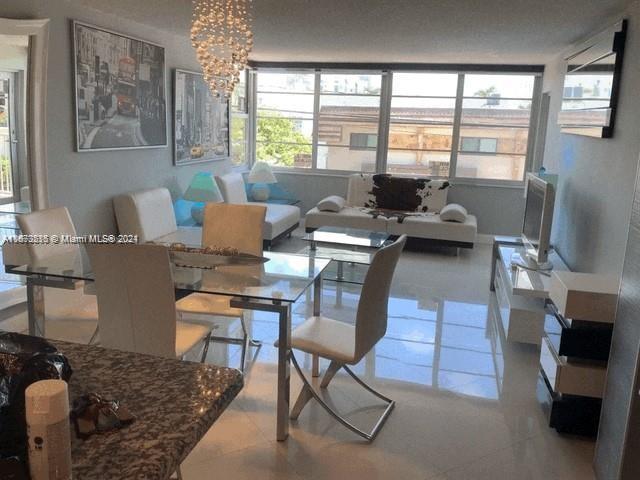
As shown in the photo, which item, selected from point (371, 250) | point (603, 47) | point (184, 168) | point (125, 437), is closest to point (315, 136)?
point (184, 168)

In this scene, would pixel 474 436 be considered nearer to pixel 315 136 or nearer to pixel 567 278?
pixel 567 278

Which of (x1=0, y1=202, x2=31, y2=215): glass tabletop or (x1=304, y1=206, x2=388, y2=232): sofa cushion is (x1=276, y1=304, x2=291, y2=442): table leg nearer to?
(x1=0, y1=202, x2=31, y2=215): glass tabletop

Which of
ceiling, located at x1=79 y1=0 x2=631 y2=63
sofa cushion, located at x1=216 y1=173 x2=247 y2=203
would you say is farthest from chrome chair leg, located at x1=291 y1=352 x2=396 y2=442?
sofa cushion, located at x1=216 y1=173 x2=247 y2=203

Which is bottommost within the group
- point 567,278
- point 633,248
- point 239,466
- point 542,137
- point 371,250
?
point 239,466

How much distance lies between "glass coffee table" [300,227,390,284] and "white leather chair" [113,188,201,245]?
1.13 metres

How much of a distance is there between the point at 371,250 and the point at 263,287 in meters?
2.26

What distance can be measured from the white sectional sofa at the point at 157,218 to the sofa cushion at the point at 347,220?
0.49 metres

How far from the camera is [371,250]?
15.7 ft

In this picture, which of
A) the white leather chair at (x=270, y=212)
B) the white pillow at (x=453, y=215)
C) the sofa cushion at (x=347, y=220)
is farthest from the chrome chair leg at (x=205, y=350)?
the white pillow at (x=453, y=215)

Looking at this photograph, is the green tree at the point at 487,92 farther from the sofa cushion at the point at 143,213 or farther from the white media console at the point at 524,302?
the sofa cushion at the point at 143,213

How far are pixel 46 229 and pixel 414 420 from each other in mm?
2373

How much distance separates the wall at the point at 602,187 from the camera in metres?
3.16

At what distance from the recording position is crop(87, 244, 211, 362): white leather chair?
7.66 feet

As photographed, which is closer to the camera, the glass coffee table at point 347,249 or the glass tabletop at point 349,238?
the glass coffee table at point 347,249
